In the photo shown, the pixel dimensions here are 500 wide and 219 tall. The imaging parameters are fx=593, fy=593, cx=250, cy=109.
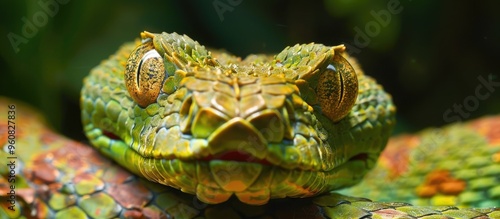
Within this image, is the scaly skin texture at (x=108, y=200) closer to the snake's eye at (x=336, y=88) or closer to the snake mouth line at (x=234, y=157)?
the snake's eye at (x=336, y=88)

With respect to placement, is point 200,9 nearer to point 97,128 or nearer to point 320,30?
point 320,30

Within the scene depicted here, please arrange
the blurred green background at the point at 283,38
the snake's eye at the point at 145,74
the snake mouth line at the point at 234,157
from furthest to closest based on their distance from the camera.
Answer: the blurred green background at the point at 283,38 → the snake's eye at the point at 145,74 → the snake mouth line at the point at 234,157

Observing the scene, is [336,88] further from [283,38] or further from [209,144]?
[283,38]

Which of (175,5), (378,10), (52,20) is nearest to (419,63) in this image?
(378,10)

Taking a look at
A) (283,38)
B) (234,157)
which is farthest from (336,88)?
(283,38)

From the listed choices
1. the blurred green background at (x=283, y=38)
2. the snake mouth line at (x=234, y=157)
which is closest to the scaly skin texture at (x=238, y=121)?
the snake mouth line at (x=234, y=157)

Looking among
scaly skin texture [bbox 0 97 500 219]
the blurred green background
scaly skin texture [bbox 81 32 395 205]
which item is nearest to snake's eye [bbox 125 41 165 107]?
scaly skin texture [bbox 81 32 395 205]

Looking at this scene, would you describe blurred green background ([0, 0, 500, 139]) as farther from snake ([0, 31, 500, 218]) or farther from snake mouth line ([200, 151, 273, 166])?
snake mouth line ([200, 151, 273, 166])
